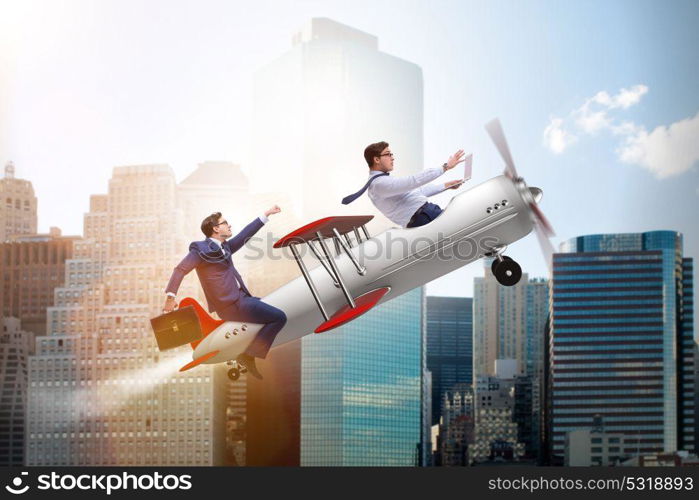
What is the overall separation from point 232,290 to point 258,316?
1.52ft

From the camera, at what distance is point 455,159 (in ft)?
37.4

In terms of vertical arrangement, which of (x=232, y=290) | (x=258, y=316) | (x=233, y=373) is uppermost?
(x=232, y=290)

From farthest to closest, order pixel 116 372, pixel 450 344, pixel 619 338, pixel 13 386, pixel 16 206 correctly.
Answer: pixel 450 344, pixel 619 338, pixel 13 386, pixel 116 372, pixel 16 206

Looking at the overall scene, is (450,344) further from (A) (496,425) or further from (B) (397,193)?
(B) (397,193)

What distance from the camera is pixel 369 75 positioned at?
74625 millimetres

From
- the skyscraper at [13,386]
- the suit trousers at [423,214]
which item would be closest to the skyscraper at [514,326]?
the skyscraper at [13,386]

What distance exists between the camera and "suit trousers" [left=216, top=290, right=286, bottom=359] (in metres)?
11.9

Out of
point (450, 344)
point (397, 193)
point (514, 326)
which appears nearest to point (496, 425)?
point (514, 326)

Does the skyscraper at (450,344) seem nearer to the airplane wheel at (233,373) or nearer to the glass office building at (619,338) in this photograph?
the glass office building at (619,338)

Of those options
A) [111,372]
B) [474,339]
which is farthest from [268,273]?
[474,339]

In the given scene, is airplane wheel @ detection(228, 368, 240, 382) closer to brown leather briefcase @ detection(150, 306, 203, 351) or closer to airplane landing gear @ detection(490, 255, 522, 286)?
brown leather briefcase @ detection(150, 306, 203, 351)

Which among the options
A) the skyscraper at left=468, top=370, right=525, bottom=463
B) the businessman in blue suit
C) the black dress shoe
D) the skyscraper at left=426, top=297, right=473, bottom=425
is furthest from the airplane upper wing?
the skyscraper at left=426, top=297, right=473, bottom=425

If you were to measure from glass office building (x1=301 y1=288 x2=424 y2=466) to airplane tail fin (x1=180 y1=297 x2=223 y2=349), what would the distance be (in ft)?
268

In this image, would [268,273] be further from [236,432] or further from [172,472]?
[236,432]
